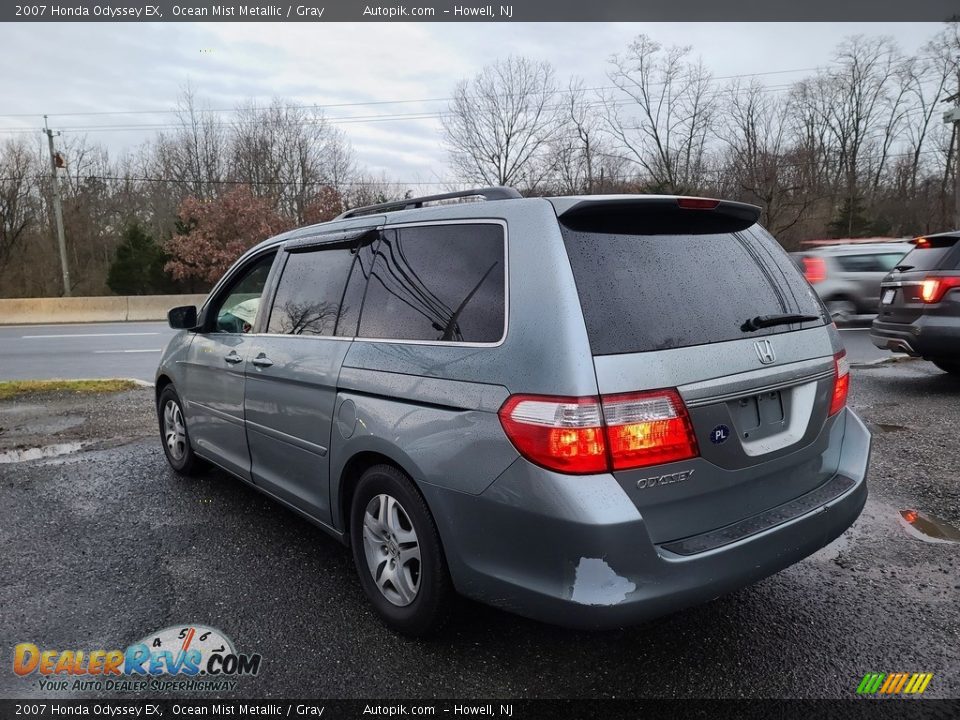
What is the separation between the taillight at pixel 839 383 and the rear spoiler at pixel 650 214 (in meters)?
0.74

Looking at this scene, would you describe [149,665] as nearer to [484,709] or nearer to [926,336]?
[484,709]

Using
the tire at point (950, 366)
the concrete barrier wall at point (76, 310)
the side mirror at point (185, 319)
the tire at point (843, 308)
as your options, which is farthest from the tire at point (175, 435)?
the concrete barrier wall at point (76, 310)

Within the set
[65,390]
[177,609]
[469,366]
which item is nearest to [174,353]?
[177,609]

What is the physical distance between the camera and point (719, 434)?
230 cm

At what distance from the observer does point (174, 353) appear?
488 centimetres

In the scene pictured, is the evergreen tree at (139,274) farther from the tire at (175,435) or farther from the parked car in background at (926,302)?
the parked car in background at (926,302)

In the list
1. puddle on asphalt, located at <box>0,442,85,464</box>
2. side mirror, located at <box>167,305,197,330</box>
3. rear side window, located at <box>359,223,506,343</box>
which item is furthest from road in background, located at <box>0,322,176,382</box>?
rear side window, located at <box>359,223,506,343</box>

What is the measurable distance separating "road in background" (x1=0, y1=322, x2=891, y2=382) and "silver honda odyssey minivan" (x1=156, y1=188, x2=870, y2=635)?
828 cm

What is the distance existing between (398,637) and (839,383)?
2.20m

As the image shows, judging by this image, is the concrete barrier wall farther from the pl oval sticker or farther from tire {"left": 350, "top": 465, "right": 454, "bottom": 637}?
the pl oval sticker

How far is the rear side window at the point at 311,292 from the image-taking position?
10.8 feet

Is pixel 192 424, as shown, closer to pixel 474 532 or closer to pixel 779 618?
pixel 474 532

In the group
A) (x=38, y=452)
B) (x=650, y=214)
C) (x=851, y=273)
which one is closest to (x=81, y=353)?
(x=38, y=452)

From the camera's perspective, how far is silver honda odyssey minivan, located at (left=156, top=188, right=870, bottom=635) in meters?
2.13
